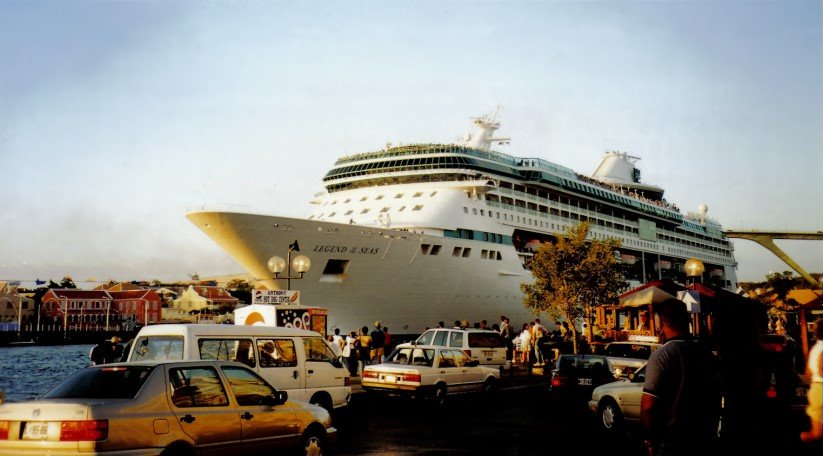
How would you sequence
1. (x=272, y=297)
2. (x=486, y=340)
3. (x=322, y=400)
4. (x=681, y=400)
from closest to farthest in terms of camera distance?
(x=681, y=400)
(x=322, y=400)
(x=272, y=297)
(x=486, y=340)

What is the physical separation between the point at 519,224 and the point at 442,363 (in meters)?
28.9

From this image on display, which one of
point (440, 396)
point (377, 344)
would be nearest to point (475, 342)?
point (377, 344)

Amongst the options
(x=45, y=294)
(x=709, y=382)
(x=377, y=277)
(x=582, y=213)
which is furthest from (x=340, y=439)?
(x=45, y=294)

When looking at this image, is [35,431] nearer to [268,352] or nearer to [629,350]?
[268,352]

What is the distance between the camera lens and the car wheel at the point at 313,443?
8289mm

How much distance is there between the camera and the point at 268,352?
11.5 meters

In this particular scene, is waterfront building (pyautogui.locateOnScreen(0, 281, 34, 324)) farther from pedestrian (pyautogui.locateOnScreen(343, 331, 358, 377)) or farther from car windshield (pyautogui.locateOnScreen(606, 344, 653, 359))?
car windshield (pyautogui.locateOnScreen(606, 344, 653, 359))

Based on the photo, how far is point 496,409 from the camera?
15.3 m

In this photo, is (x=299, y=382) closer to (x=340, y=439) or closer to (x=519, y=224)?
(x=340, y=439)

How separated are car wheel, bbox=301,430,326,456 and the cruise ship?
22.8 meters

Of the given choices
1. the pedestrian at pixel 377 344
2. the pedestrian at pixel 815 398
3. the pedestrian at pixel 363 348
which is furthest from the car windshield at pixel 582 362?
the pedestrian at pixel 815 398

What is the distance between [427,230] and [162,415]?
102ft

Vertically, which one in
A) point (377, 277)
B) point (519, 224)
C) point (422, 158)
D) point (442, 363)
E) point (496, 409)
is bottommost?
point (496, 409)

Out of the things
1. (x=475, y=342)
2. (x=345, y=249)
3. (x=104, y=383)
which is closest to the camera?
(x=104, y=383)
